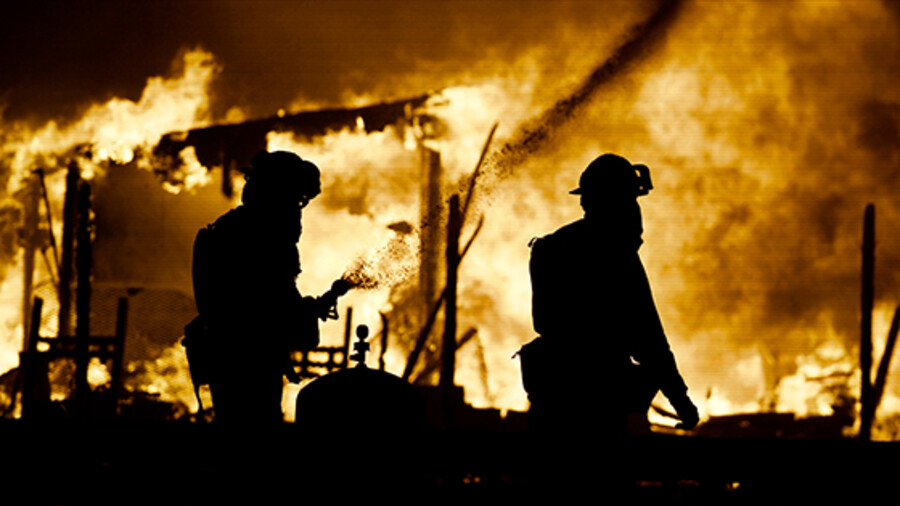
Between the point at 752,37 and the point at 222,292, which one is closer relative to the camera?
the point at 222,292

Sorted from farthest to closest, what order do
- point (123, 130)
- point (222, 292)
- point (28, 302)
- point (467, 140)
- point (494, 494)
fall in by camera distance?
point (28, 302) < point (123, 130) < point (467, 140) < point (494, 494) < point (222, 292)

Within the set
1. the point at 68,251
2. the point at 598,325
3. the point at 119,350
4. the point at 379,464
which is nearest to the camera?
the point at 598,325

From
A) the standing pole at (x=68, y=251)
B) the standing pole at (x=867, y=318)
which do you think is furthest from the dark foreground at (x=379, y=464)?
the standing pole at (x=68, y=251)

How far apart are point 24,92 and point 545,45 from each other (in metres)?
11.6

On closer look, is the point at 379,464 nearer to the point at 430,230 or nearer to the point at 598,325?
the point at 598,325

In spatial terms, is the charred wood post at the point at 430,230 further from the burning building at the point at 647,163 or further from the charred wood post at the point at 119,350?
the charred wood post at the point at 119,350

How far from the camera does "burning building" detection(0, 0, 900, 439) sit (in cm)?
1905

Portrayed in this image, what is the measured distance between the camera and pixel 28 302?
21.2 meters

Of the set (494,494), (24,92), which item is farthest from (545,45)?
(494,494)

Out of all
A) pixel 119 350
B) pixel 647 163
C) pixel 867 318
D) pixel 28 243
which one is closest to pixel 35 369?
pixel 119 350

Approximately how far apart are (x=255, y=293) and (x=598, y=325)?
152cm

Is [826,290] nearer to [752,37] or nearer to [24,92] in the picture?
[752,37]

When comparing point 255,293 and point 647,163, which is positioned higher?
point 647,163

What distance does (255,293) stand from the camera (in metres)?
3.92
